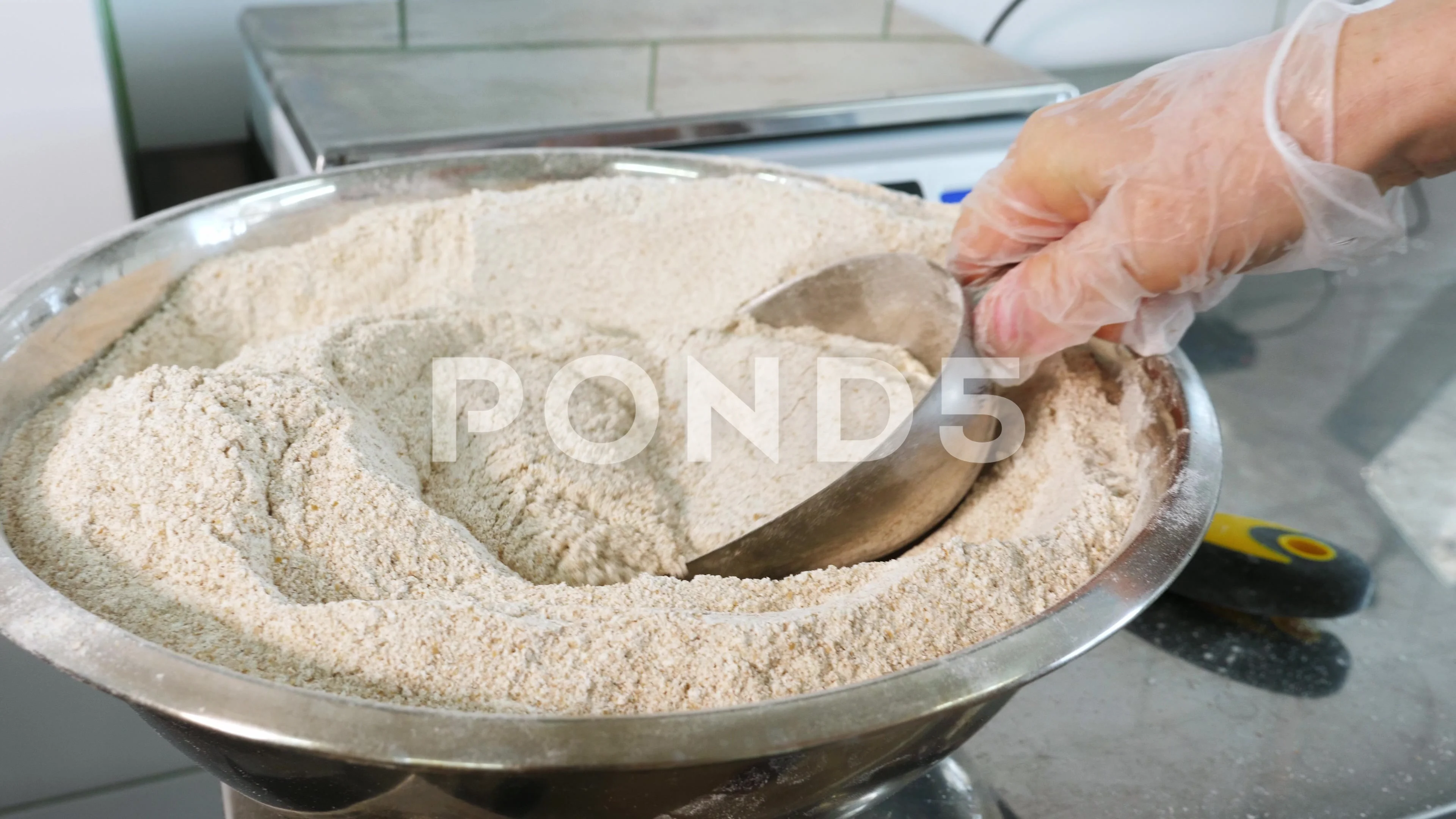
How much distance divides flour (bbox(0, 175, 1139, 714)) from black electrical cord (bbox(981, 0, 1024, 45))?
31.3 inches

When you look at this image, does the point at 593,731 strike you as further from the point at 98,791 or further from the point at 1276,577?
the point at 1276,577

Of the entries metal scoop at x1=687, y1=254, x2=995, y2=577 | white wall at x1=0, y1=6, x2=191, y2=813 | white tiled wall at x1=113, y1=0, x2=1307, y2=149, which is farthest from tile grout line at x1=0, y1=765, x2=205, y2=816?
white tiled wall at x1=113, y1=0, x2=1307, y2=149

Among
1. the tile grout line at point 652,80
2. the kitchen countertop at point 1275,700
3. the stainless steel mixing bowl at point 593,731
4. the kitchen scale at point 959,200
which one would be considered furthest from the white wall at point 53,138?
the kitchen countertop at point 1275,700

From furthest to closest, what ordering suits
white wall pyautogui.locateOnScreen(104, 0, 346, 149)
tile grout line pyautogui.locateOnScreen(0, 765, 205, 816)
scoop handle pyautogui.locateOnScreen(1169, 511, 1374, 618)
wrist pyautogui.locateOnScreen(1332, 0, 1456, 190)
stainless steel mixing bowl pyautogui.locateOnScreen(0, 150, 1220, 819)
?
white wall pyautogui.locateOnScreen(104, 0, 346, 149) < scoop handle pyautogui.locateOnScreen(1169, 511, 1374, 618) < tile grout line pyautogui.locateOnScreen(0, 765, 205, 816) < wrist pyautogui.locateOnScreen(1332, 0, 1456, 190) < stainless steel mixing bowl pyautogui.locateOnScreen(0, 150, 1220, 819)

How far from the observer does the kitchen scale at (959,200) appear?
55cm

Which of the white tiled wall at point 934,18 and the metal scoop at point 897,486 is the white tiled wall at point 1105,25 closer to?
the white tiled wall at point 934,18

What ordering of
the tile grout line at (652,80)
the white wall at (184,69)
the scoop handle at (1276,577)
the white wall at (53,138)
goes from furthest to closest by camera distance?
the white wall at (184,69)
the tile grout line at (652,80)
the white wall at (53,138)
the scoop handle at (1276,577)

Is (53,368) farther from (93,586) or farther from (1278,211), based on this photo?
(1278,211)

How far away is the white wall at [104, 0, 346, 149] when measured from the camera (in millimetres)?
1086

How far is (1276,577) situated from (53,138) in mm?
919

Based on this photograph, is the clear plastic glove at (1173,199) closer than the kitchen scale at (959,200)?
Yes

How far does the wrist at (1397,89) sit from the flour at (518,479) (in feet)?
0.58

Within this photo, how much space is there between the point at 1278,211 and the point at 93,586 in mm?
511

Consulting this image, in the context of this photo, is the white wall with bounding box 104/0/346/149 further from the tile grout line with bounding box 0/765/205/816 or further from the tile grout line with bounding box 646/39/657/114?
the tile grout line with bounding box 0/765/205/816
